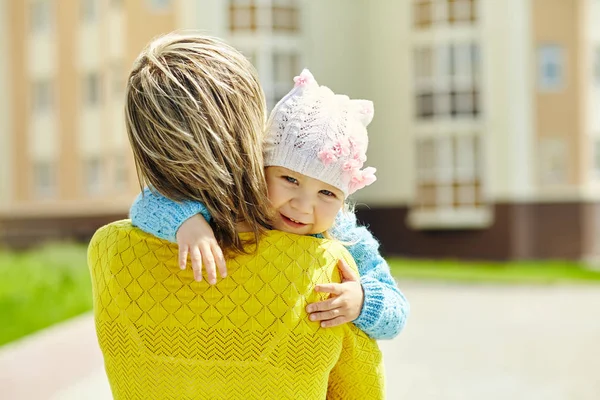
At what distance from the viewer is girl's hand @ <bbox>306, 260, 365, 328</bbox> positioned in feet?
7.48

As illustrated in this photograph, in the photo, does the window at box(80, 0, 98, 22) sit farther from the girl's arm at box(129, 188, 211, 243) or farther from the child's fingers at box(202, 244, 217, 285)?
the child's fingers at box(202, 244, 217, 285)

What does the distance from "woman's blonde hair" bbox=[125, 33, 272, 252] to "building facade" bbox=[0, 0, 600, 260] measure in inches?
1173

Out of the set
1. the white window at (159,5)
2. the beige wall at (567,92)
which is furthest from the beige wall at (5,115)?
the beige wall at (567,92)

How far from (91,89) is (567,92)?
15.8 metres

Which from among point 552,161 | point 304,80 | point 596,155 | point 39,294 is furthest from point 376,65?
point 304,80

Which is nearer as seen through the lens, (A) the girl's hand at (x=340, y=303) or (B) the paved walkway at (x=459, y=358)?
(A) the girl's hand at (x=340, y=303)

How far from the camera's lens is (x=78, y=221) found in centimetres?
3653

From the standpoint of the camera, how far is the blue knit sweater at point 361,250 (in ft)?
7.68

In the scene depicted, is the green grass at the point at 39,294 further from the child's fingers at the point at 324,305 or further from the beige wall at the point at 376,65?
the beige wall at the point at 376,65

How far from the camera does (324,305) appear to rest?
2275mm

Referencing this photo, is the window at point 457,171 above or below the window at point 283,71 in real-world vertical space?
below

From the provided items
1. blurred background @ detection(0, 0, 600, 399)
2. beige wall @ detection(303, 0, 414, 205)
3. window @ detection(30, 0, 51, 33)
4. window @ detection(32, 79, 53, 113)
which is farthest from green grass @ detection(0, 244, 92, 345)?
window @ detection(30, 0, 51, 33)

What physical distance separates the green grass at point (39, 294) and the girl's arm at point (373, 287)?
9796 millimetres

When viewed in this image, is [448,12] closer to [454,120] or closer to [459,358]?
[454,120]
